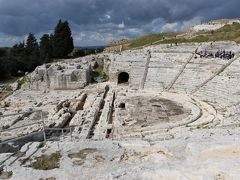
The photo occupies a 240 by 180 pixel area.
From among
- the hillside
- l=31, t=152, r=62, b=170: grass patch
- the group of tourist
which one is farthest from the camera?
the hillside

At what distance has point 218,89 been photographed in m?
26.2

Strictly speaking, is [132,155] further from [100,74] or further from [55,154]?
[100,74]

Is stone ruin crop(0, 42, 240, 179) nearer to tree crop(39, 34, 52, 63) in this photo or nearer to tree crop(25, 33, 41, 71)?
tree crop(39, 34, 52, 63)

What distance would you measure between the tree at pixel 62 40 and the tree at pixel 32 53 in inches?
130

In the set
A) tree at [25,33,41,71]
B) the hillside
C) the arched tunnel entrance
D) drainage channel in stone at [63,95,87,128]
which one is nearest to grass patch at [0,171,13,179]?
drainage channel in stone at [63,95,87,128]

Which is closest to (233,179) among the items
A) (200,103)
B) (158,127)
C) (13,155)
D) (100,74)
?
(13,155)

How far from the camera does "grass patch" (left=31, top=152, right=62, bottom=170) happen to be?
7.26 metres

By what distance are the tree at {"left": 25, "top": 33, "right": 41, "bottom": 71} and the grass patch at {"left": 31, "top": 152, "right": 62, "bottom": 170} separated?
4931cm

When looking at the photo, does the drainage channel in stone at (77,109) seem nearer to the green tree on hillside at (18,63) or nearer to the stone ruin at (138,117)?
the stone ruin at (138,117)

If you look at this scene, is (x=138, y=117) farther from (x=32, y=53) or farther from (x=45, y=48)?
(x=32, y=53)

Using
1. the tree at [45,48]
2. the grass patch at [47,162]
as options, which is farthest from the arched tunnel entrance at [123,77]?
the grass patch at [47,162]

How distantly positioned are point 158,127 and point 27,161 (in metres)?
11.3

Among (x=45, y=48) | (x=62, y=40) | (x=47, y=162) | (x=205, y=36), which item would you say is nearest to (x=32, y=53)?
(x=45, y=48)

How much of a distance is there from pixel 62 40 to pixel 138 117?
36.6 metres
